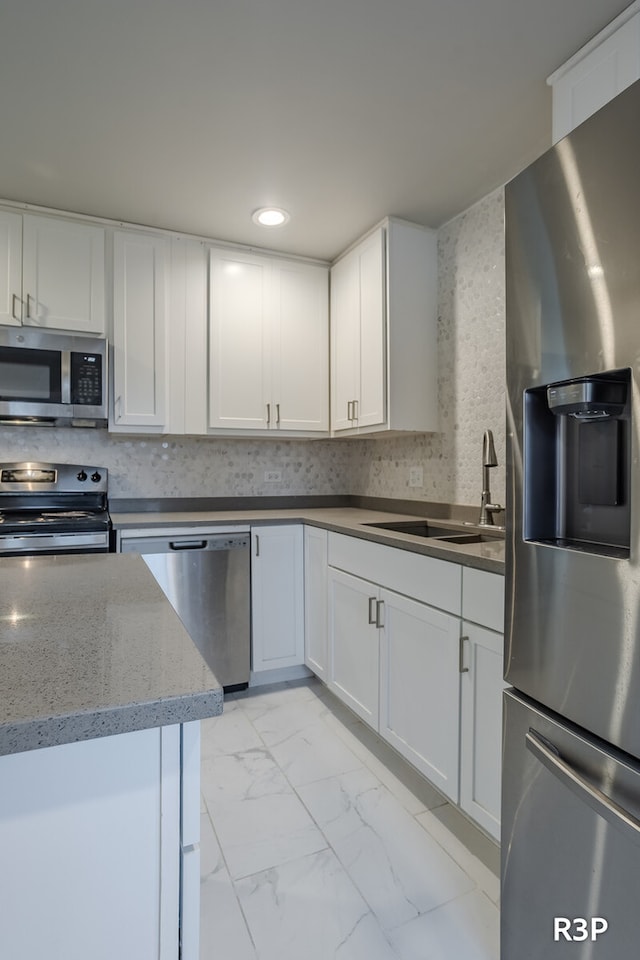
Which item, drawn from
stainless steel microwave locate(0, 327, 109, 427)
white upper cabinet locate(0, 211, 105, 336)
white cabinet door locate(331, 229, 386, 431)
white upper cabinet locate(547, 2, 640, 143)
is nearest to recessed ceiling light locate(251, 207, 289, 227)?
white cabinet door locate(331, 229, 386, 431)

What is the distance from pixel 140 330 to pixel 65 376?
1.46 ft

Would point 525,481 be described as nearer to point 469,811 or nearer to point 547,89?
point 469,811

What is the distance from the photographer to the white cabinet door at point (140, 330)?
8.50ft

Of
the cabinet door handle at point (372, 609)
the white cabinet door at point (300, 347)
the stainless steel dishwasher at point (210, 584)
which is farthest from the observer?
the white cabinet door at point (300, 347)

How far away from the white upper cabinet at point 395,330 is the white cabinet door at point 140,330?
0.99m

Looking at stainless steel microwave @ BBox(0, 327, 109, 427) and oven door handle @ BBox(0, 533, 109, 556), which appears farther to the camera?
stainless steel microwave @ BBox(0, 327, 109, 427)

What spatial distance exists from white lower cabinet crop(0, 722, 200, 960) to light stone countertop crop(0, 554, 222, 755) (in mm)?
55

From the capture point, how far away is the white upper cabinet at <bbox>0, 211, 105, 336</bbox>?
2383mm

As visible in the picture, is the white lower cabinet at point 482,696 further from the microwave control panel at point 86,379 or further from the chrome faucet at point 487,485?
the microwave control panel at point 86,379

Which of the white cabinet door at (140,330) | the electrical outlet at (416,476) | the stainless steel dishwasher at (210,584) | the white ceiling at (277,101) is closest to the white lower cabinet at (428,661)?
the stainless steel dishwasher at (210,584)

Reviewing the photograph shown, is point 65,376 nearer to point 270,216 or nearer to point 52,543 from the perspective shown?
point 52,543

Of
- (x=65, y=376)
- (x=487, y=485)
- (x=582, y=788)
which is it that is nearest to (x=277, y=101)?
(x=65, y=376)

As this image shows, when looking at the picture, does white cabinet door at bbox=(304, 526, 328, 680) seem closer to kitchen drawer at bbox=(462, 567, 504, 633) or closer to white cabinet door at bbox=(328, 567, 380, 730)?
white cabinet door at bbox=(328, 567, 380, 730)

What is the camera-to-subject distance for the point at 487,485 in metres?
2.19
